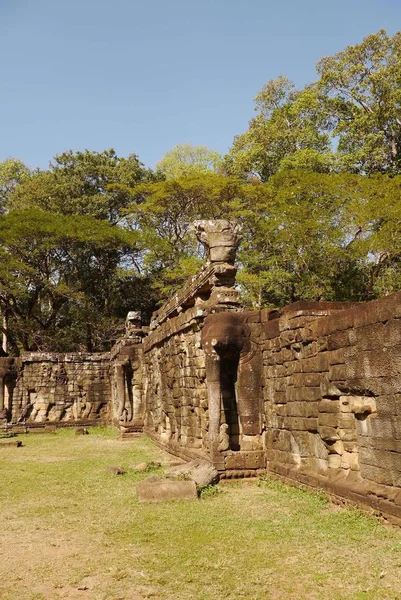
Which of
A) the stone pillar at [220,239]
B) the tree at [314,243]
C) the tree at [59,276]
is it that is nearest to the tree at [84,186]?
the tree at [59,276]

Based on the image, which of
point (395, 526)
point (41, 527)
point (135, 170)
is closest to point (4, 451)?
point (41, 527)

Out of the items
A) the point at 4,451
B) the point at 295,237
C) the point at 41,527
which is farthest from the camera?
the point at 295,237

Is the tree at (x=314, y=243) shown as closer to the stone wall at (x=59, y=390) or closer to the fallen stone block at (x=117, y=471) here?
the stone wall at (x=59, y=390)

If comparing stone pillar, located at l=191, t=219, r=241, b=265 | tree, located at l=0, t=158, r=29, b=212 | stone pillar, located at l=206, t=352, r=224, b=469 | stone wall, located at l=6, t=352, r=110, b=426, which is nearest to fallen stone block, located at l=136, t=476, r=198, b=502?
stone pillar, located at l=206, t=352, r=224, b=469

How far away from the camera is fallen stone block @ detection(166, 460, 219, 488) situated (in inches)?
298

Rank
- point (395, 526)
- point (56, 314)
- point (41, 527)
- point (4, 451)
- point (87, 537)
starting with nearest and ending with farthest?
1. point (395, 526)
2. point (87, 537)
3. point (41, 527)
4. point (4, 451)
5. point (56, 314)

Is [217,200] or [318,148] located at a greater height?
[318,148]

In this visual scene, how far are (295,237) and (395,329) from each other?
1909 cm

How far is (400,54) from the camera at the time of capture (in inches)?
1092

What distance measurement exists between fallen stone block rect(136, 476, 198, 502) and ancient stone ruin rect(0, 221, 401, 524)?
4.70ft

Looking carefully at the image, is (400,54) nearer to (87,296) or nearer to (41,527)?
(87,296)

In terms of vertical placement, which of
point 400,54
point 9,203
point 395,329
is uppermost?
point 400,54

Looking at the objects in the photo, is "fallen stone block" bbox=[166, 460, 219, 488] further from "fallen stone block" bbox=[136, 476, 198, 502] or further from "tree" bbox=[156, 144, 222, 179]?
"tree" bbox=[156, 144, 222, 179]

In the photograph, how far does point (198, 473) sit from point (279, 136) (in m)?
27.1
